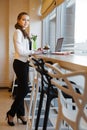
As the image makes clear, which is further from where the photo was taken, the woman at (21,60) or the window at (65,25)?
the window at (65,25)

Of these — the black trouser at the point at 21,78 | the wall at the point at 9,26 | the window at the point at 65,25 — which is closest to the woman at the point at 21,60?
the black trouser at the point at 21,78

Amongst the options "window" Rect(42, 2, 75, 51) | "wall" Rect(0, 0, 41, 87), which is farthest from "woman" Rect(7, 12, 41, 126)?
"wall" Rect(0, 0, 41, 87)

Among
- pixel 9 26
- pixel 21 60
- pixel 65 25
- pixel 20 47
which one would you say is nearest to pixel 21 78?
pixel 21 60

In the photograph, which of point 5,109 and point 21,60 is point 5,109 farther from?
point 21,60

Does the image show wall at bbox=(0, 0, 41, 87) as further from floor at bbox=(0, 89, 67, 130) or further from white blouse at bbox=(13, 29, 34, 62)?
white blouse at bbox=(13, 29, 34, 62)

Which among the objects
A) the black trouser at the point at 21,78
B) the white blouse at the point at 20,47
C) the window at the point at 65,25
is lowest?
the black trouser at the point at 21,78

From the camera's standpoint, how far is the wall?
5.96 meters

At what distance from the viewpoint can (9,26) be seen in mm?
6285

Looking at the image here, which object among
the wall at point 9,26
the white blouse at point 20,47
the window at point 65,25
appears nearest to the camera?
the white blouse at point 20,47

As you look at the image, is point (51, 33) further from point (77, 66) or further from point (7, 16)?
point (77, 66)

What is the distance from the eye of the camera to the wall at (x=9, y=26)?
5965 mm

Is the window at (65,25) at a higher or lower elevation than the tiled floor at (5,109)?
higher

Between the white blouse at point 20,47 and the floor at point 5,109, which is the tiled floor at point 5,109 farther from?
the white blouse at point 20,47

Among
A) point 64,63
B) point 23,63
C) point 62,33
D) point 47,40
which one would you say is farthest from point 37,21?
point 64,63
